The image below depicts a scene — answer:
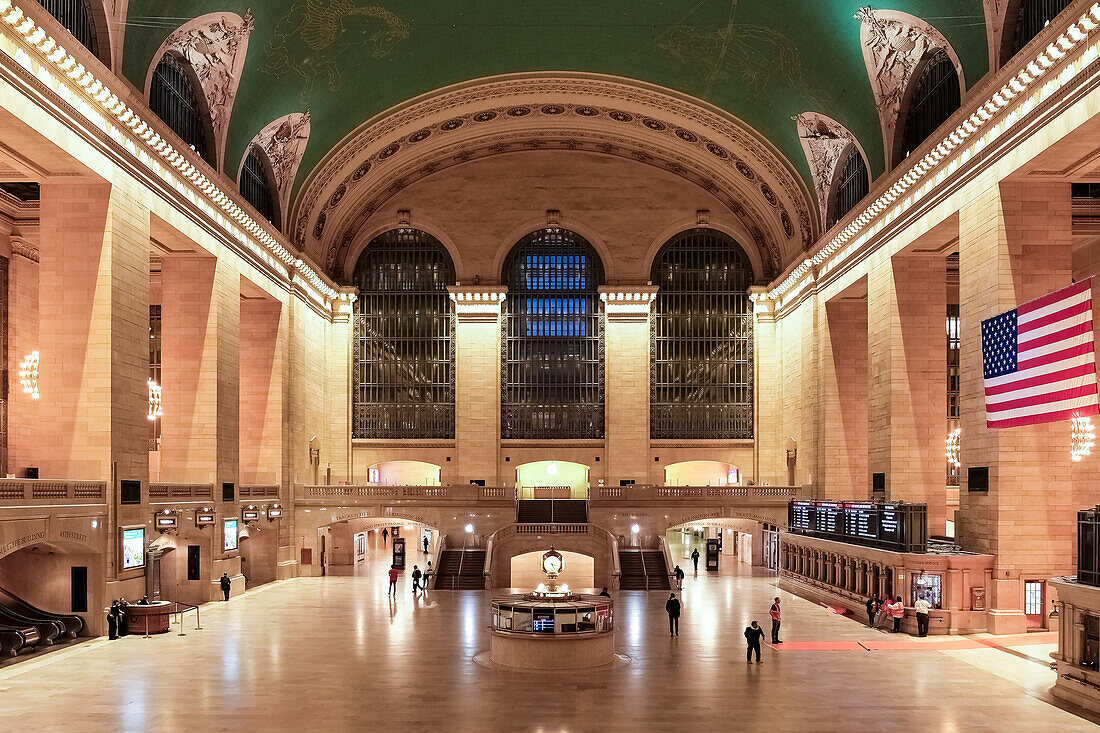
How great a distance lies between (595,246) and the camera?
153ft

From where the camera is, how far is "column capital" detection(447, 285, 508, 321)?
46125mm

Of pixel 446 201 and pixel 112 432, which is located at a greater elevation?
pixel 446 201

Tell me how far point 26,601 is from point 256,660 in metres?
6.17

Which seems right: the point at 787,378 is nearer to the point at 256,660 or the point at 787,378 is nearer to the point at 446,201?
the point at 446,201

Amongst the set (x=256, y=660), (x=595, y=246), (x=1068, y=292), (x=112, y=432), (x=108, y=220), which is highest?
(x=595, y=246)

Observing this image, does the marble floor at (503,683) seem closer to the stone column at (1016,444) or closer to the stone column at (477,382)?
the stone column at (1016,444)

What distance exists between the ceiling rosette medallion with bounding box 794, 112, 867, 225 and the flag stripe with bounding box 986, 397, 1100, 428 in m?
14.1

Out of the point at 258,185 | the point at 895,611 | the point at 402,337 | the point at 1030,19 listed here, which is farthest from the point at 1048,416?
the point at 402,337

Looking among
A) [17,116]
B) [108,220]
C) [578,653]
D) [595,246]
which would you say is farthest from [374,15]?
[578,653]

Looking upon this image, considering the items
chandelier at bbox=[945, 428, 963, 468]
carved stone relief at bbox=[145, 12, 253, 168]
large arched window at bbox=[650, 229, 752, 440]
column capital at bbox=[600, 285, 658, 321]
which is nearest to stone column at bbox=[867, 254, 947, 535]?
chandelier at bbox=[945, 428, 963, 468]

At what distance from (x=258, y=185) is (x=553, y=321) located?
15.4m

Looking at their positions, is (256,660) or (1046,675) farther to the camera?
(256,660)

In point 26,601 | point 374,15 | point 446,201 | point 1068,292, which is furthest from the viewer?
point 446,201

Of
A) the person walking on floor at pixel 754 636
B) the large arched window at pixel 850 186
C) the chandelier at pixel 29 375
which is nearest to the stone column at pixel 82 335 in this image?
the chandelier at pixel 29 375
